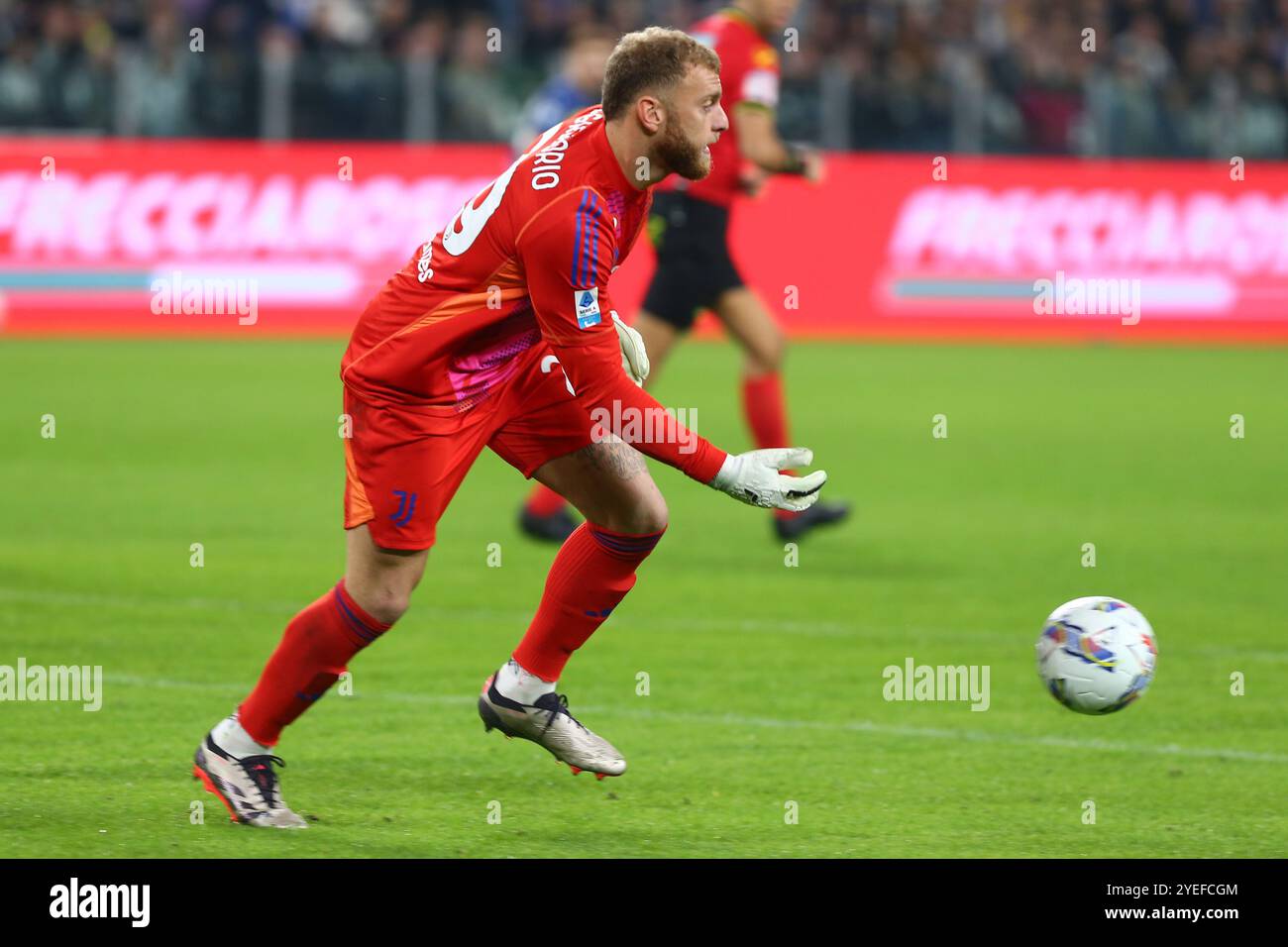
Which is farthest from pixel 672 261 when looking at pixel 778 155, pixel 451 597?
pixel 451 597

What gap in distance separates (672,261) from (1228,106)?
1486 cm

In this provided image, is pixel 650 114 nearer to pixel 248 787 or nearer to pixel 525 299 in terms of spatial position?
pixel 525 299

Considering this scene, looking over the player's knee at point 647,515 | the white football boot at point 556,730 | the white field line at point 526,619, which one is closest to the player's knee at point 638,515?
the player's knee at point 647,515

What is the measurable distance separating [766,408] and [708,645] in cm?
268

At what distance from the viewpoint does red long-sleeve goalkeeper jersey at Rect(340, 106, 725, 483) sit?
5.25 m

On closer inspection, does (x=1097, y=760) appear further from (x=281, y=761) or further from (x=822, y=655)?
(x=281, y=761)

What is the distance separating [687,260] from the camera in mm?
10273

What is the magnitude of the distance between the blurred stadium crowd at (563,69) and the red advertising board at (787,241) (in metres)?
0.59

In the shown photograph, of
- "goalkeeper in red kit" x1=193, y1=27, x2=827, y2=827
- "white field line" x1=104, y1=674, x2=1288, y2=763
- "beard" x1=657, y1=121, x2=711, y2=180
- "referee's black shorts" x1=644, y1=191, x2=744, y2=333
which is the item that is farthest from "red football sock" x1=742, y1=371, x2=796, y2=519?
"beard" x1=657, y1=121, x2=711, y2=180

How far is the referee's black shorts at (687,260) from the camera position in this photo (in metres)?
10.2

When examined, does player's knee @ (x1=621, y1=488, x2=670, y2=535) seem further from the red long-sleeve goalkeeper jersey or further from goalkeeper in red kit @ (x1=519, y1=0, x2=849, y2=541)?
goalkeeper in red kit @ (x1=519, y1=0, x2=849, y2=541)

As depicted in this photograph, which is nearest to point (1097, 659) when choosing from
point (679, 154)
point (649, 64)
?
point (679, 154)

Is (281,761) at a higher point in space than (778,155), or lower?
lower

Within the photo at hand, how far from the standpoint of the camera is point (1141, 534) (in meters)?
10.8
